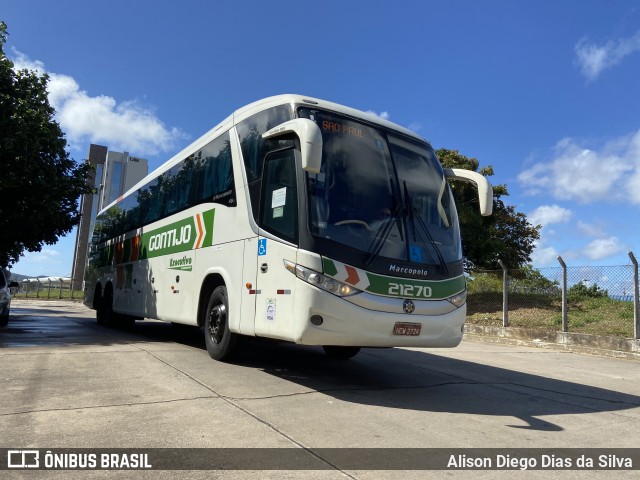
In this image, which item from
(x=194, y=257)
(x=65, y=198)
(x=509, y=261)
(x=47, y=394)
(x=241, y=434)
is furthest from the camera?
(x=509, y=261)

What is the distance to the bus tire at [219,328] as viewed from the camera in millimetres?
6891

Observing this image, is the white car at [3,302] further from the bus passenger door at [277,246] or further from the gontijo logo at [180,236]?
the bus passenger door at [277,246]

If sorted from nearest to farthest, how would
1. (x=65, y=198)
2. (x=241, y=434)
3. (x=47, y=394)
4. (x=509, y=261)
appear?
(x=241, y=434), (x=47, y=394), (x=65, y=198), (x=509, y=261)

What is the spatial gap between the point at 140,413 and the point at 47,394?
1.39 meters

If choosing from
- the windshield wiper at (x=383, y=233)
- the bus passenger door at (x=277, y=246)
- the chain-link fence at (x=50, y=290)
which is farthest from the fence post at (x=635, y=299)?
the chain-link fence at (x=50, y=290)

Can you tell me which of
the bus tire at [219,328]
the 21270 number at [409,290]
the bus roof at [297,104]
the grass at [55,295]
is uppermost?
the bus roof at [297,104]

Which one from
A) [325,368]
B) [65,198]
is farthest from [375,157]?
[65,198]

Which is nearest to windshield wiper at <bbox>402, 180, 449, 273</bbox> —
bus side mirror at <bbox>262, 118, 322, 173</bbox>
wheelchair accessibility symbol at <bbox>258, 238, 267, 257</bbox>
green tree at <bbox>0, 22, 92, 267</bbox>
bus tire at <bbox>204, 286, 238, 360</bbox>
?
bus side mirror at <bbox>262, 118, 322, 173</bbox>

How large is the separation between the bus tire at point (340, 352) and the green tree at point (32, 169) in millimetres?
10891

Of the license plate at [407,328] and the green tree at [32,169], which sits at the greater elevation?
the green tree at [32,169]

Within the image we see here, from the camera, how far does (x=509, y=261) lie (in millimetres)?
24078

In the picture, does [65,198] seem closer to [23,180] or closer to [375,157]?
[23,180]

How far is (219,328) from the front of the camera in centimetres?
716

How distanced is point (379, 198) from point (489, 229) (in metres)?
18.2
